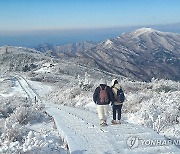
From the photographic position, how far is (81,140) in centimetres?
931

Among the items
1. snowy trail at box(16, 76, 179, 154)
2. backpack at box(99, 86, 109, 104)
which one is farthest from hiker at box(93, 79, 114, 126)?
snowy trail at box(16, 76, 179, 154)

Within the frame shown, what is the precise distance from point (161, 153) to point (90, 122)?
4133mm

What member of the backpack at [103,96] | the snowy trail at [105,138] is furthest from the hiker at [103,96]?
the snowy trail at [105,138]

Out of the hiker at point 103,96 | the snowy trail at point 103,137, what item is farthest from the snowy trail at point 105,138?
the hiker at point 103,96

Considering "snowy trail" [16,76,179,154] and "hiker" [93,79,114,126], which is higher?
"hiker" [93,79,114,126]

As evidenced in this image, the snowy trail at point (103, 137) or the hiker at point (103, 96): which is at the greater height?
the hiker at point (103, 96)

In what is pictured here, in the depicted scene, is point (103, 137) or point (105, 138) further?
point (103, 137)

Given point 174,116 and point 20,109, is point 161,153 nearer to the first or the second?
point 174,116

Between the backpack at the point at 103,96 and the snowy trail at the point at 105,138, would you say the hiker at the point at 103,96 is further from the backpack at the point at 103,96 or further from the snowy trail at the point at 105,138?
the snowy trail at the point at 105,138

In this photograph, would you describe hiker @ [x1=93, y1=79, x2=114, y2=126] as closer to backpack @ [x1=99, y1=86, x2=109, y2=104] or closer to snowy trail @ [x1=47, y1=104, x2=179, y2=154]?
backpack @ [x1=99, y1=86, x2=109, y2=104]

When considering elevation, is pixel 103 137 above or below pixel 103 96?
below

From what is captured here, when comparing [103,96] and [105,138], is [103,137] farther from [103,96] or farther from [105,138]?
[103,96]

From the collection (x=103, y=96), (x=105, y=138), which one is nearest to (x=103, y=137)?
(x=105, y=138)

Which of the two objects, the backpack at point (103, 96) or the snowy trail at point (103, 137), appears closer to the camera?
the snowy trail at point (103, 137)
